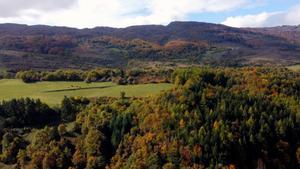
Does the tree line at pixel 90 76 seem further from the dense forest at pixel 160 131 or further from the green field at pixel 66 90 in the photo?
the dense forest at pixel 160 131

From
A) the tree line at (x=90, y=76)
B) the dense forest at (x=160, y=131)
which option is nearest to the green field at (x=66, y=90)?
the tree line at (x=90, y=76)

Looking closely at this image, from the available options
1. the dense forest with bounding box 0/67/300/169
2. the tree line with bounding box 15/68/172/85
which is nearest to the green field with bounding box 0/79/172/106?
the tree line with bounding box 15/68/172/85

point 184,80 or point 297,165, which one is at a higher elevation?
point 184,80

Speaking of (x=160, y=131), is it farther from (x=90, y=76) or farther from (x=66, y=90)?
(x=90, y=76)

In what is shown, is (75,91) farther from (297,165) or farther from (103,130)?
(297,165)

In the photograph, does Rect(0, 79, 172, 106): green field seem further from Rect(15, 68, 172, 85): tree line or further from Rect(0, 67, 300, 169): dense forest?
Rect(0, 67, 300, 169): dense forest

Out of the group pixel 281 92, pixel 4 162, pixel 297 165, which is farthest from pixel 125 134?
pixel 281 92
